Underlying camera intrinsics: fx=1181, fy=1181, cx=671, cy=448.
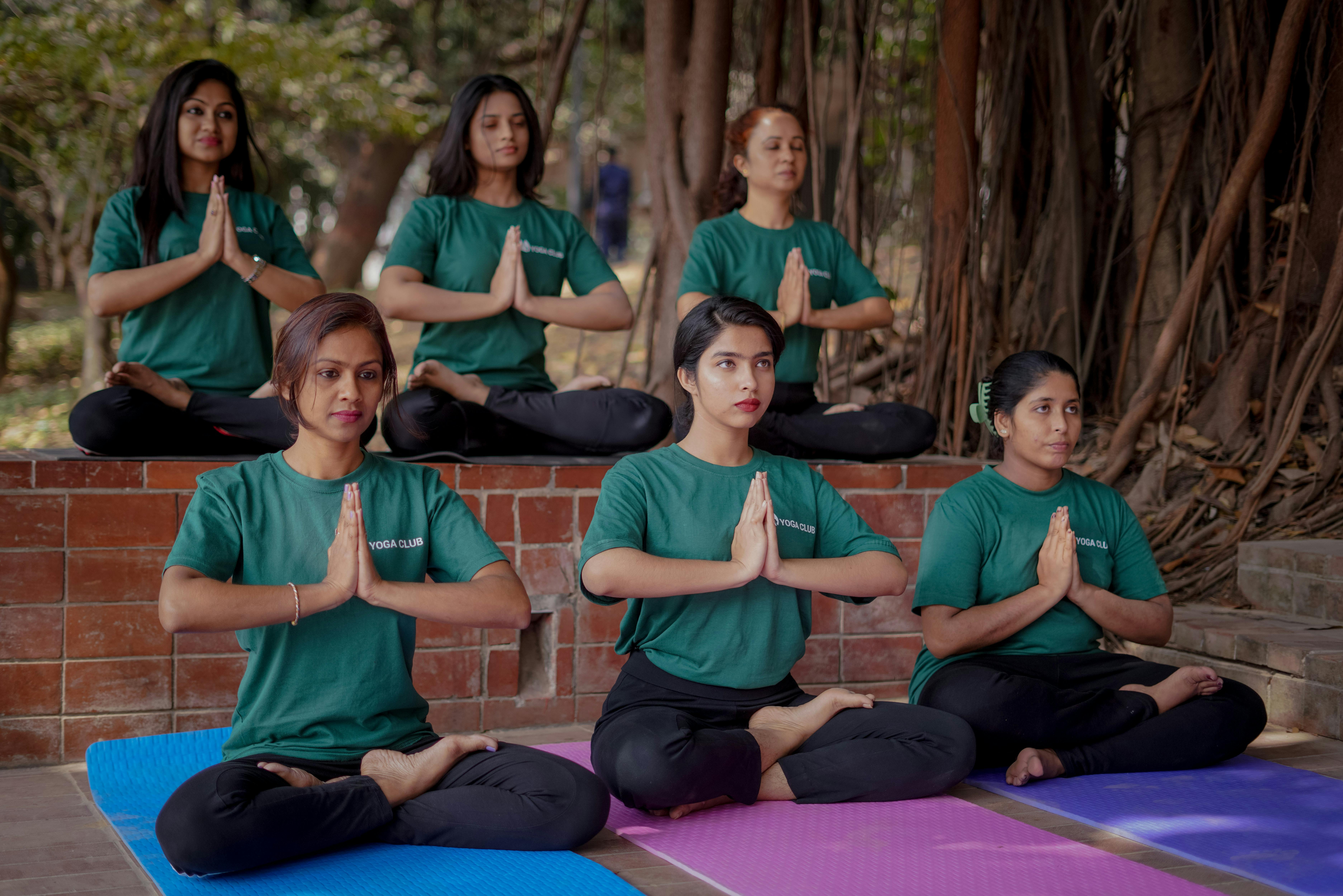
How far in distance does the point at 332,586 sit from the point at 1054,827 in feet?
4.72

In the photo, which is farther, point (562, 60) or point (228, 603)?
point (562, 60)

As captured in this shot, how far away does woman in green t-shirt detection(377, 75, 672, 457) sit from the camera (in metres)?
3.25

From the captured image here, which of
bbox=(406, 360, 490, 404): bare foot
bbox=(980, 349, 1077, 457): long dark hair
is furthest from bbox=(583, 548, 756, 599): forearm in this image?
bbox=(406, 360, 490, 404): bare foot

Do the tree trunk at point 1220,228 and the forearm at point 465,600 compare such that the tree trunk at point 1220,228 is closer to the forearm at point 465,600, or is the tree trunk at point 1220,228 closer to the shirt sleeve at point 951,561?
the shirt sleeve at point 951,561

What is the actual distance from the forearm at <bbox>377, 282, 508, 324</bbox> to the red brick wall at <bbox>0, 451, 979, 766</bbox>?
0.46m

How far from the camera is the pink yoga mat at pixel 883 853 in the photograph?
6.37 ft

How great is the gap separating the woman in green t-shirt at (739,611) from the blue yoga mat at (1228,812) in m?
0.26

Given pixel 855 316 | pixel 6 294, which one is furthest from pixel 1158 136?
pixel 6 294

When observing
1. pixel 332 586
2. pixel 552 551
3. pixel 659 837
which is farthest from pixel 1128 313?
pixel 332 586

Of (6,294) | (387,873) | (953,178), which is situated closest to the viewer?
(387,873)

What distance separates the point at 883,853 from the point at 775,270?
1927 millimetres

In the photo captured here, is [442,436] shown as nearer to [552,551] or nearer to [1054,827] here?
[552,551]

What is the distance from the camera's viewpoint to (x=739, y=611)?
7.89 feet

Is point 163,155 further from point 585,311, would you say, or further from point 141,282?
point 585,311
